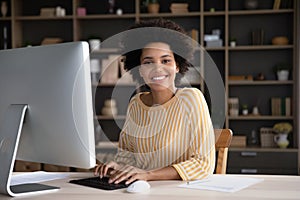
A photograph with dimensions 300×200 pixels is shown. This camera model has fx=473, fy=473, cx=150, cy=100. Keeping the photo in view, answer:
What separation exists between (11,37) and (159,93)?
11.0 ft

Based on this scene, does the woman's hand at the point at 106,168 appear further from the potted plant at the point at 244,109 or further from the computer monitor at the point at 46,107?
the potted plant at the point at 244,109

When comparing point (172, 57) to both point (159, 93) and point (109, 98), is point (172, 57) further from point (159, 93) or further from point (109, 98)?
point (109, 98)

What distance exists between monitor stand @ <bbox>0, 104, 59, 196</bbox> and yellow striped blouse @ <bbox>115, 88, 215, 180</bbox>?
519mm

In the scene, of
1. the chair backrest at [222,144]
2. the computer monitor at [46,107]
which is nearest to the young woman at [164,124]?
the chair backrest at [222,144]

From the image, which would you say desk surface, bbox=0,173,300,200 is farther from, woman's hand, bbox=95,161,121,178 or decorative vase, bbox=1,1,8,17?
decorative vase, bbox=1,1,8,17

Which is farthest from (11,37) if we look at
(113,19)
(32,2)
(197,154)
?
(197,154)

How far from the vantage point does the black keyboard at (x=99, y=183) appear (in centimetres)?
158

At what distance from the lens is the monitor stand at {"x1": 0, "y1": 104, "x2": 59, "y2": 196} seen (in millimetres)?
1479

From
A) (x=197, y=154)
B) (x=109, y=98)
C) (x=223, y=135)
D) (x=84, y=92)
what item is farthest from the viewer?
(x=109, y=98)

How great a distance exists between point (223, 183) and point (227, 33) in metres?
3.08

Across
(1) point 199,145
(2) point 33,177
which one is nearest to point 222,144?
(1) point 199,145

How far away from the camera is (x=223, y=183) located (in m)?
1.62

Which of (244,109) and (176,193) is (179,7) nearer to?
(244,109)

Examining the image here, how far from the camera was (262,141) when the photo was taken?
4.62 m
